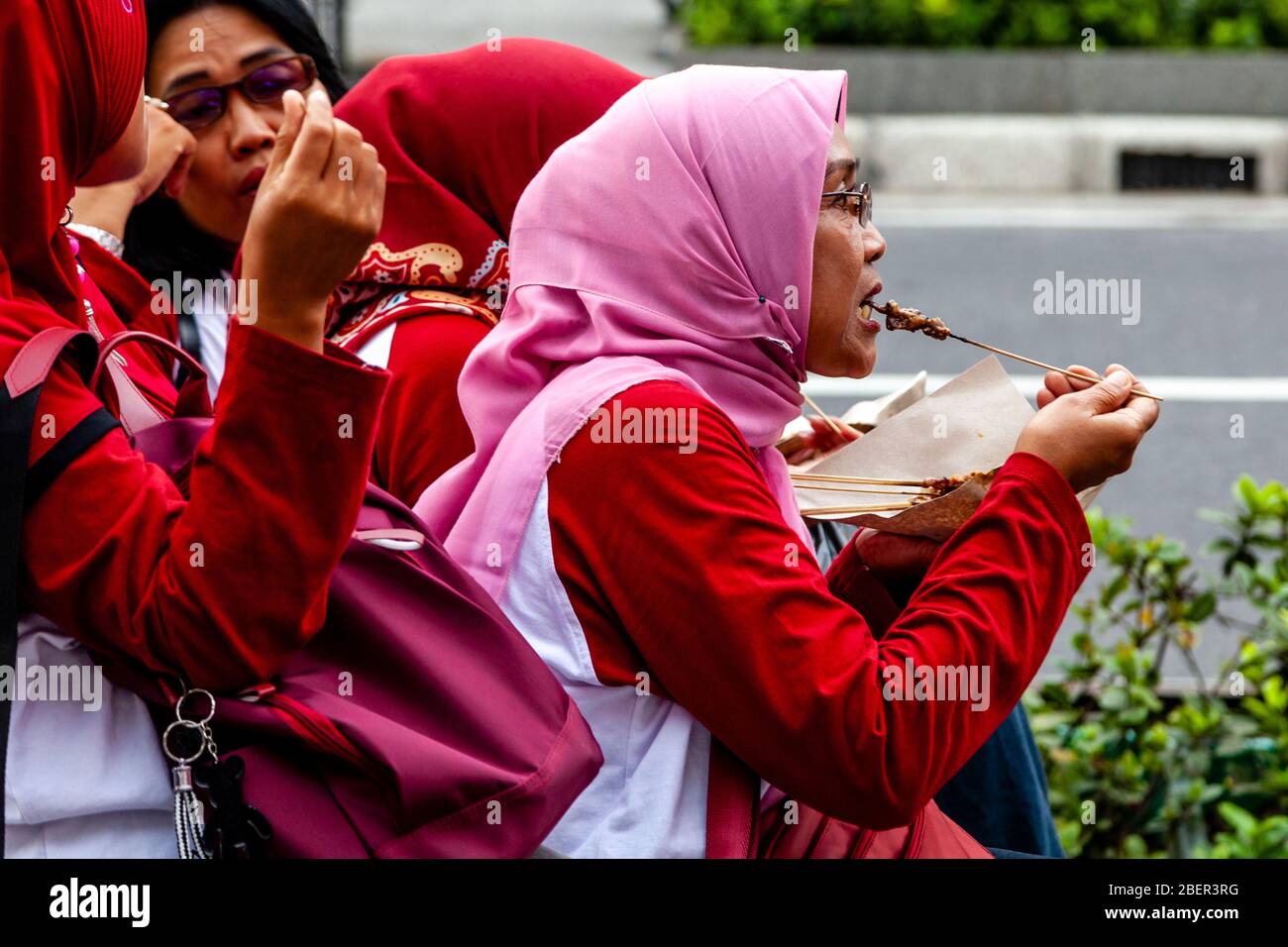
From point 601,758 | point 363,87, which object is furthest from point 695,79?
point 363,87

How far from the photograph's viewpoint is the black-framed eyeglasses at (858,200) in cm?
202

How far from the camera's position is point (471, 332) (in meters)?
2.52

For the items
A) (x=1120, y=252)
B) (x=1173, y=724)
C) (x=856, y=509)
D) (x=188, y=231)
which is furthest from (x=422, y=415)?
(x=1120, y=252)

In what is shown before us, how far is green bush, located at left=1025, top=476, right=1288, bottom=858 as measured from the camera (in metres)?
3.06

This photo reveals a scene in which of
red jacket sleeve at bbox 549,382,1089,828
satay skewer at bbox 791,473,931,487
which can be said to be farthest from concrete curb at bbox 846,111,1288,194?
red jacket sleeve at bbox 549,382,1089,828

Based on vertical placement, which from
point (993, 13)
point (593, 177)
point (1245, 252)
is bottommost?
point (1245, 252)

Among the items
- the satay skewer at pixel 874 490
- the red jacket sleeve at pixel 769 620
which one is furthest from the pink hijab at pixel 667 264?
the satay skewer at pixel 874 490

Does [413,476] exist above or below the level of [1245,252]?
above

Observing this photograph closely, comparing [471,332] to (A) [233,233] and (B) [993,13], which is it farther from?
(B) [993,13]

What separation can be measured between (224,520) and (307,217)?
0.27 metres

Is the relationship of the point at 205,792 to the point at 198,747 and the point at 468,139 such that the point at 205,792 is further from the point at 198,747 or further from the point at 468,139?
the point at 468,139

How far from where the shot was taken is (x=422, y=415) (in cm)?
242
